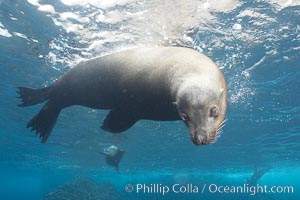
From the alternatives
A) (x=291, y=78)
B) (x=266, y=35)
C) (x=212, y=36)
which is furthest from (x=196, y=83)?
(x=291, y=78)

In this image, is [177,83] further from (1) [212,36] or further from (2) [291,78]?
(2) [291,78]

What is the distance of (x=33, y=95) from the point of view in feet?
20.4

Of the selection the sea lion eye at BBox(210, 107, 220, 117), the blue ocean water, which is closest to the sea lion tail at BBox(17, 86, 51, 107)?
the blue ocean water

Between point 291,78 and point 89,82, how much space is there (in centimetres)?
1055

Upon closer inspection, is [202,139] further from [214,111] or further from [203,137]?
[214,111]

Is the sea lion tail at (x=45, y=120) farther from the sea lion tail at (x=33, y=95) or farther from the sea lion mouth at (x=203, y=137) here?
the sea lion mouth at (x=203, y=137)

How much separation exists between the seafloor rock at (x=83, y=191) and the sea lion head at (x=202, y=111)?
20579 millimetres

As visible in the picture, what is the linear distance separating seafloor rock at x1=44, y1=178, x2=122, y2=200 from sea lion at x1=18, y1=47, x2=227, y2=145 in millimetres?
17572

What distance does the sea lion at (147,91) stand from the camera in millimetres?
3090

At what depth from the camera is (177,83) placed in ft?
11.8

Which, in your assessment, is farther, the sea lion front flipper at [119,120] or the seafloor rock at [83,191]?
the seafloor rock at [83,191]

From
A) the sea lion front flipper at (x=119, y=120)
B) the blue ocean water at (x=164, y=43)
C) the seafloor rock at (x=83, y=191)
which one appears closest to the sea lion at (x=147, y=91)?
the sea lion front flipper at (x=119, y=120)

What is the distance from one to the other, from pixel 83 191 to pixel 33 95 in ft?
61.2

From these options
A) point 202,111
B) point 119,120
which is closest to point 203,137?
point 202,111
